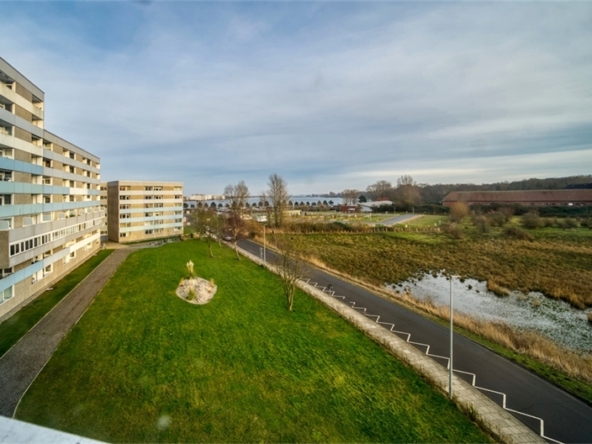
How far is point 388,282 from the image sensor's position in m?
34.0

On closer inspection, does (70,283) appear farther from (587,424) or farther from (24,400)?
(587,424)

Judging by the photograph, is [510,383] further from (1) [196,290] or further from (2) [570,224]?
(2) [570,224]

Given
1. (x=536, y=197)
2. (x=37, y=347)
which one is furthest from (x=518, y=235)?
Answer: (x=37, y=347)

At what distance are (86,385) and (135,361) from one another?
7.45 ft

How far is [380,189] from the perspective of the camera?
17012 cm

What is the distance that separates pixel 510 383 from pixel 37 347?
856 inches

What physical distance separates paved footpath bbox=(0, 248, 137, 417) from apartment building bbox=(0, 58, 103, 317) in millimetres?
2901

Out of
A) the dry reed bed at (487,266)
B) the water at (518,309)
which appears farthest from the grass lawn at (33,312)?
the water at (518,309)

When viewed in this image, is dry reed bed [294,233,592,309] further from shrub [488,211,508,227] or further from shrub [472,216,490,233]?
shrub [488,211,508,227]

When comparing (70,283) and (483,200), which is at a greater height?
(483,200)

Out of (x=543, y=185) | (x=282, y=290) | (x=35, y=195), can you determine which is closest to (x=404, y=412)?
(x=282, y=290)

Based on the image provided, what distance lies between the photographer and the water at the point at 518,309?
70.1 feet

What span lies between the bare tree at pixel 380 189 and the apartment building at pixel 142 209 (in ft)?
369

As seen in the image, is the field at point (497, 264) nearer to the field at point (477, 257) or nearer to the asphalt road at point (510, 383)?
the field at point (477, 257)
